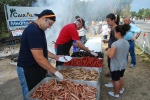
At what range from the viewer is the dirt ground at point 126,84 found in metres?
3.85

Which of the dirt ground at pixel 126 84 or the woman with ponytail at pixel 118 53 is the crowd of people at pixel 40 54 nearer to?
the woman with ponytail at pixel 118 53

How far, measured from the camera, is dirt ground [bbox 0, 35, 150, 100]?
385 cm

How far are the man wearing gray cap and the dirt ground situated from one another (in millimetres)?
1846

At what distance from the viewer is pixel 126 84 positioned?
4.46 meters

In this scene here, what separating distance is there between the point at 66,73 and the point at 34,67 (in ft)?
2.66

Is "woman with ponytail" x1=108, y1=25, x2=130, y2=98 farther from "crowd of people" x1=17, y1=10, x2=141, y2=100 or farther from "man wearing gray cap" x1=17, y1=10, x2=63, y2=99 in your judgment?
"man wearing gray cap" x1=17, y1=10, x2=63, y2=99

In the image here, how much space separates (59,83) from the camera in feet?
7.41

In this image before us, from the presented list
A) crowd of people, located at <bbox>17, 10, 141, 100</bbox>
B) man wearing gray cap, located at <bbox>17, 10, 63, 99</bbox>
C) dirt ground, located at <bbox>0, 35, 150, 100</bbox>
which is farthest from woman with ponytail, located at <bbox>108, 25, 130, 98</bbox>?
man wearing gray cap, located at <bbox>17, 10, 63, 99</bbox>

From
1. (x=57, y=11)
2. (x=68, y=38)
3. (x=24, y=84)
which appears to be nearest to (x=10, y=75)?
(x=68, y=38)

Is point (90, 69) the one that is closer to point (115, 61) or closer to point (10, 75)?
point (115, 61)

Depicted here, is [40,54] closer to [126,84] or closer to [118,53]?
[118,53]

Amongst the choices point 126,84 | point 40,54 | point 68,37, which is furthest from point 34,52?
point 126,84

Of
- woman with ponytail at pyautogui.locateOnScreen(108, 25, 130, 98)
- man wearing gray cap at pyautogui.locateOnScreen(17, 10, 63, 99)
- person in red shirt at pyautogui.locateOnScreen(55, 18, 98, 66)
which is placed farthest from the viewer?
person in red shirt at pyautogui.locateOnScreen(55, 18, 98, 66)

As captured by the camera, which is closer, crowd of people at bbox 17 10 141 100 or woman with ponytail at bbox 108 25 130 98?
crowd of people at bbox 17 10 141 100
